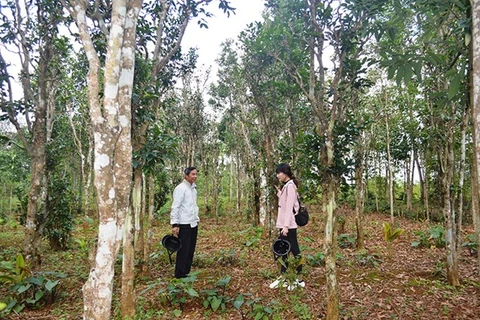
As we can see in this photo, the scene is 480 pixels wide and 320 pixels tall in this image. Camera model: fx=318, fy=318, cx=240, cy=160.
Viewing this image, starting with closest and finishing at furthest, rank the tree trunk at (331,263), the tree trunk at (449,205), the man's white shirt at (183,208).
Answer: the tree trunk at (331,263) → the tree trunk at (449,205) → the man's white shirt at (183,208)

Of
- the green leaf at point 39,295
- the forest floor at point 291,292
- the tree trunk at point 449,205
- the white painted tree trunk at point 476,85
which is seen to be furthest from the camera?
the tree trunk at point 449,205

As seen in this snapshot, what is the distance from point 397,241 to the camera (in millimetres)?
9180

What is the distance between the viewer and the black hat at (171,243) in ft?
16.4

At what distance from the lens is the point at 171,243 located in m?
5.07

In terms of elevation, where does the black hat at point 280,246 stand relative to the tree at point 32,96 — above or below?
below

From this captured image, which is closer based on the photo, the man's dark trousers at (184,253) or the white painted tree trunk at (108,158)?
the white painted tree trunk at (108,158)

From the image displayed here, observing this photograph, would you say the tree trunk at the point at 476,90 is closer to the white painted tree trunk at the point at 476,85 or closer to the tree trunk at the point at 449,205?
the white painted tree trunk at the point at 476,85

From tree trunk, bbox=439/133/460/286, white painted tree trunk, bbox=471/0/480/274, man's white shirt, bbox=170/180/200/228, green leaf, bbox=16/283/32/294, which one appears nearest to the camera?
white painted tree trunk, bbox=471/0/480/274

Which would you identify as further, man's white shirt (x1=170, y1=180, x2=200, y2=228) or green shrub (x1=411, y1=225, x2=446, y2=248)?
green shrub (x1=411, y1=225, x2=446, y2=248)

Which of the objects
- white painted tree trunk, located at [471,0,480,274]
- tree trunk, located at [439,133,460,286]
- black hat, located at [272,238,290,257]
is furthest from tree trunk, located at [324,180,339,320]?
tree trunk, located at [439,133,460,286]

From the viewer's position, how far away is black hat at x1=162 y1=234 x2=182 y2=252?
4984mm

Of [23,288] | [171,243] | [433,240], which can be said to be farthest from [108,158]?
[433,240]

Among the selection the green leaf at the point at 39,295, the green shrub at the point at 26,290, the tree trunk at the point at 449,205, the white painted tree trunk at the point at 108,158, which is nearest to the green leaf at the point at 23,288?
the green shrub at the point at 26,290

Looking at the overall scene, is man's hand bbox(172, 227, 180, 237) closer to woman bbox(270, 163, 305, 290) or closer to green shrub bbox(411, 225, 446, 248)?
woman bbox(270, 163, 305, 290)
